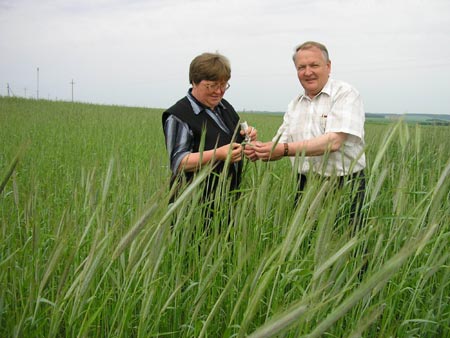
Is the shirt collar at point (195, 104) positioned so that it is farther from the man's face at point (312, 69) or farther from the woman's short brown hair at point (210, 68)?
the man's face at point (312, 69)

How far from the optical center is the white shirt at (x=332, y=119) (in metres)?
2.12

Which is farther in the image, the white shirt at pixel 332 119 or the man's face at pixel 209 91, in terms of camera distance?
the white shirt at pixel 332 119

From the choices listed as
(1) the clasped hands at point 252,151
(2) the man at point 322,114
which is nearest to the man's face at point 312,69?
(2) the man at point 322,114

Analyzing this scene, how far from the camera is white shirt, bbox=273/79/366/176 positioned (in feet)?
6.96

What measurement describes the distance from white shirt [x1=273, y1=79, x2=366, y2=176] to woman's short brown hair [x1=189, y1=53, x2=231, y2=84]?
358 millimetres

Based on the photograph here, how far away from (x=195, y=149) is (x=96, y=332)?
3.80ft

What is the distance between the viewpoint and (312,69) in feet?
7.37

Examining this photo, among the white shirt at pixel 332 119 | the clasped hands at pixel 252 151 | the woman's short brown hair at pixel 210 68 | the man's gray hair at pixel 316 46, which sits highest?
the man's gray hair at pixel 316 46

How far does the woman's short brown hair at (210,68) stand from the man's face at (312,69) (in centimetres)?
44

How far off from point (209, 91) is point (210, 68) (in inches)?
4.1

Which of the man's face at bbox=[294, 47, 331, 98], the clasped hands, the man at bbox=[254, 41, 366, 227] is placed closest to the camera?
the clasped hands

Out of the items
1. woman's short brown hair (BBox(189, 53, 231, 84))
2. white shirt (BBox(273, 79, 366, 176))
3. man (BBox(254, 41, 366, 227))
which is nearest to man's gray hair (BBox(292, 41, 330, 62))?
man (BBox(254, 41, 366, 227))

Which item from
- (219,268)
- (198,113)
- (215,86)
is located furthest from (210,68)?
(219,268)

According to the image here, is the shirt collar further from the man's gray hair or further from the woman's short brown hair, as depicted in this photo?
the man's gray hair
